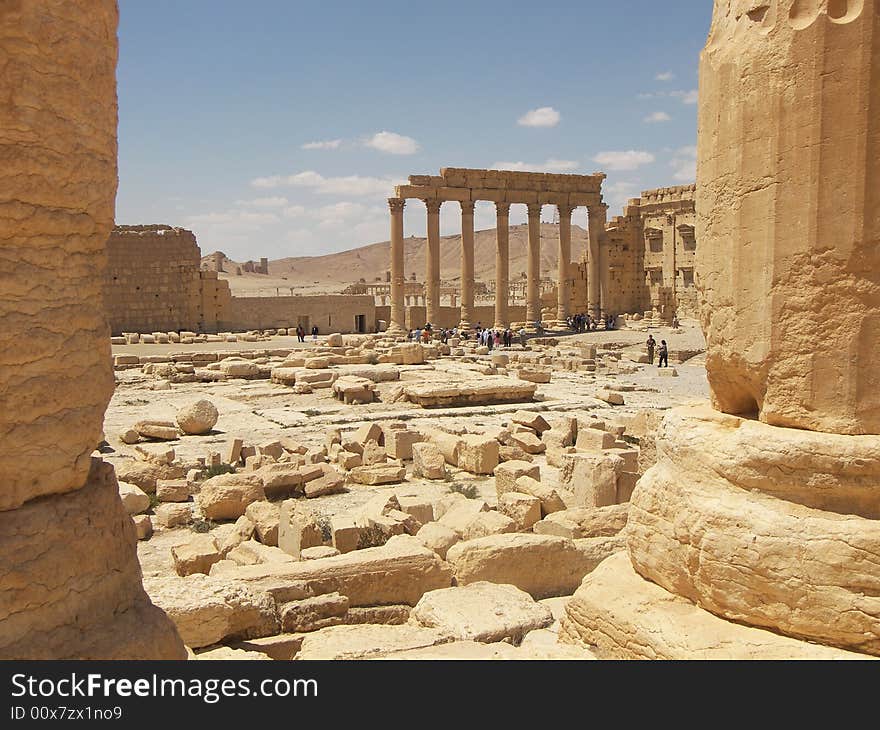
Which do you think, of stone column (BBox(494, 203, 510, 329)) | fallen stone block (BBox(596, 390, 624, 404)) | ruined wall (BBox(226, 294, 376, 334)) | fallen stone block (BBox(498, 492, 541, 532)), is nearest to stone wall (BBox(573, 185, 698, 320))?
stone column (BBox(494, 203, 510, 329))

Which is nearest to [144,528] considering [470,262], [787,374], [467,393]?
[787,374]

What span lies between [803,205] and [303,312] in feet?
121

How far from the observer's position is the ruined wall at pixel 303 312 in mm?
38375

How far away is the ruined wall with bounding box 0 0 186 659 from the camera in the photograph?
2598 mm

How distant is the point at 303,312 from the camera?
128ft

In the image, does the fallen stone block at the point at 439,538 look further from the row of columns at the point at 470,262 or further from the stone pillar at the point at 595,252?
the stone pillar at the point at 595,252

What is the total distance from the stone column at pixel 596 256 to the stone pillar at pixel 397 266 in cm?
985

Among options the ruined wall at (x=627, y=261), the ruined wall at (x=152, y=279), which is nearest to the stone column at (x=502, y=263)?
the ruined wall at (x=627, y=261)

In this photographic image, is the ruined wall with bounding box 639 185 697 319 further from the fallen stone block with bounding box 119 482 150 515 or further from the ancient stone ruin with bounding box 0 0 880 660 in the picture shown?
the ancient stone ruin with bounding box 0 0 880 660

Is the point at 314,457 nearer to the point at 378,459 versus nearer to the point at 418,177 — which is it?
the point at 378,459

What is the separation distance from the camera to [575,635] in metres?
4.03

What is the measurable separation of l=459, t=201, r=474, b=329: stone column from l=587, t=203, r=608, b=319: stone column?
6.68 meters
